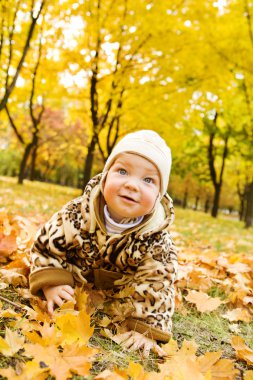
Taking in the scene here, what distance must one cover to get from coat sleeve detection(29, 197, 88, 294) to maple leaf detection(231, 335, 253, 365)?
2.75 ft

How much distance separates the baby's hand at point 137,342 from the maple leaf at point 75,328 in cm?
23

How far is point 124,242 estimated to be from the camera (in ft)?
6.14

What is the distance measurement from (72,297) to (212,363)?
2.32 feet

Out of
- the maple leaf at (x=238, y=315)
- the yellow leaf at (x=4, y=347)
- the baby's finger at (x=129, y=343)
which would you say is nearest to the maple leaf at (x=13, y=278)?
the baby's finger at (x=129, y=343)

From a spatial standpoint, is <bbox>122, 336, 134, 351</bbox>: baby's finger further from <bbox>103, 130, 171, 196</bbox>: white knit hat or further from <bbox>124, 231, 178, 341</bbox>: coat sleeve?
<bbox>103, 130, 171, 196</bbox>: white knit hat

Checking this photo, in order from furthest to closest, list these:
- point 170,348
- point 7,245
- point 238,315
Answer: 1. point 7,245
2. point 238,315
3. point 170,348

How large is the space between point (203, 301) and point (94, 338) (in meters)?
1.02

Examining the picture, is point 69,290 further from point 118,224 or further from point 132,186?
point 132,186

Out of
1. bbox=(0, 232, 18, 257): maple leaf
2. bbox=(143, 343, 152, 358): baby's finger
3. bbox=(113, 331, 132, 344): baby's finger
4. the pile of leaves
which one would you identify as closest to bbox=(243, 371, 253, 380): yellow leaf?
the pile of leaves

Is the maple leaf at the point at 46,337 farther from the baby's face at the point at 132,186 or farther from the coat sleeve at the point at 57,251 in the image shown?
the baby's face at the point at 132,186

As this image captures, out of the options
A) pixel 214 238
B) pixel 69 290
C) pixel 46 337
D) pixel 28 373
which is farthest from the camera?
pixel 214 238

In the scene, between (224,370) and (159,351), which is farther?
(159,351)

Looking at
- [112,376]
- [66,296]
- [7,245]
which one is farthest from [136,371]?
[7,245]

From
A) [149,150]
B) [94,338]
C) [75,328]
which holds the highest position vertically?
[149,150]
